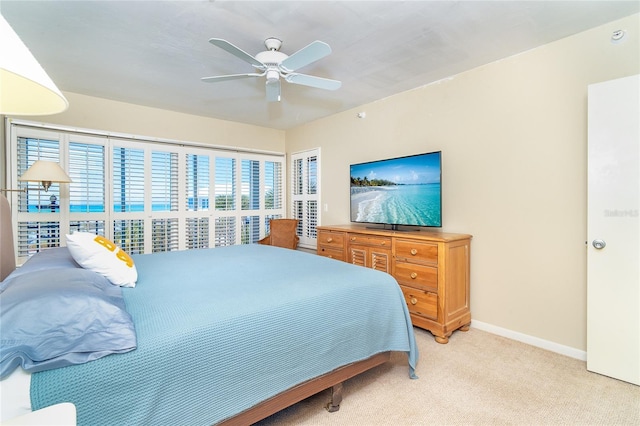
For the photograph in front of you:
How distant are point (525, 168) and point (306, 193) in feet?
10.5

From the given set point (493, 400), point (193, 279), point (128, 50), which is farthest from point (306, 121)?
point (493, 400)

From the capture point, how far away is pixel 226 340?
1325 mm

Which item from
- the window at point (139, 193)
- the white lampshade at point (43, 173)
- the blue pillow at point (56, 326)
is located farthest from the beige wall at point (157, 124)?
the blue pillow at point (56, 326)

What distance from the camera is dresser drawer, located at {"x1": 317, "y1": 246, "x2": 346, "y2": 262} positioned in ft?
12.5

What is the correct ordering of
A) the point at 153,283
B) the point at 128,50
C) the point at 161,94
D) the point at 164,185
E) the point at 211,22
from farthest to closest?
the point at 164,185, the point at 161,94, the point at 128,50, the point at 211,22, the point at 153,283

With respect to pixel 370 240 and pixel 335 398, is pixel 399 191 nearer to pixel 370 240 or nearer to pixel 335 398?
pixel 370 240

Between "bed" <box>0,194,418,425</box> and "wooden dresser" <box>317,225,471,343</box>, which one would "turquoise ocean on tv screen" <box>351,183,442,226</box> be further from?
"bed" <box>0,194,418,425</box>

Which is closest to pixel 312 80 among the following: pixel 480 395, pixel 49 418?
pixel 49 418

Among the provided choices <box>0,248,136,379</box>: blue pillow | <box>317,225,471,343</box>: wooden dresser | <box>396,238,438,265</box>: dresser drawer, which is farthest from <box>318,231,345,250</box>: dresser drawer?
<box>0,248,136,379</box>: blue pillow

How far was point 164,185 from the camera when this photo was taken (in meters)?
4.29

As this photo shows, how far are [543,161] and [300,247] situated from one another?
11.8 ft

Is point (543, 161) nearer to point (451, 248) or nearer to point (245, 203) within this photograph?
point (451, 248)

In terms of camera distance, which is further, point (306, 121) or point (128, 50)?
point (306, 121)

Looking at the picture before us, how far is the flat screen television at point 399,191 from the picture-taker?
10.2ft
